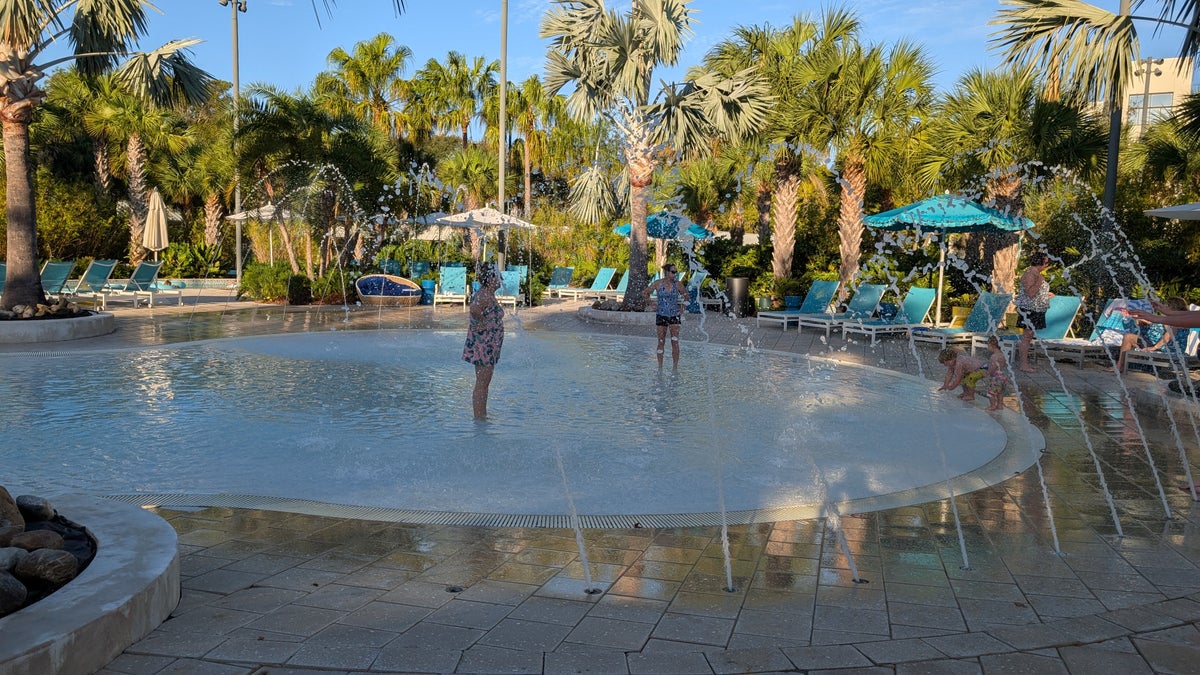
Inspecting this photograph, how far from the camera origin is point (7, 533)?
12.8 ft

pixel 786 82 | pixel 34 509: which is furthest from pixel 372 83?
pixel 34 509

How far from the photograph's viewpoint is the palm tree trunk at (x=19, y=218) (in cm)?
1421

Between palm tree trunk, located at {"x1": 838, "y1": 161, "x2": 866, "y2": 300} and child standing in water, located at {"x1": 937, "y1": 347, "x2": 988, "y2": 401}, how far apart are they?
921 cm

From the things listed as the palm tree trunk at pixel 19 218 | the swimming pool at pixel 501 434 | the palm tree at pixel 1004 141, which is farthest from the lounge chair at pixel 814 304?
the palm tree trunk at pixel 19 218

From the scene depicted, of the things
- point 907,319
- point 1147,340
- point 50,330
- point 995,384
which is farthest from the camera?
point 907,319

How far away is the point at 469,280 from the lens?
23484 millimetres

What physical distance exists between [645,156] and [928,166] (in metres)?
5.77

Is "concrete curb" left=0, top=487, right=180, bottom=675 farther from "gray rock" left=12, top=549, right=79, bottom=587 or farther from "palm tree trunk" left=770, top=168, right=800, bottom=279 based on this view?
"palm tree trunk" left=770, top=168, right=800, bottom=279

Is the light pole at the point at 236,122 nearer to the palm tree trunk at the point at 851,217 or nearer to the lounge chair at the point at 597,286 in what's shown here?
the lounge chair at the point at 597,286

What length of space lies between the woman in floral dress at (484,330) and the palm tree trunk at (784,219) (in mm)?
13808

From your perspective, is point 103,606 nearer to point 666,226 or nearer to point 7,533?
point 7,533

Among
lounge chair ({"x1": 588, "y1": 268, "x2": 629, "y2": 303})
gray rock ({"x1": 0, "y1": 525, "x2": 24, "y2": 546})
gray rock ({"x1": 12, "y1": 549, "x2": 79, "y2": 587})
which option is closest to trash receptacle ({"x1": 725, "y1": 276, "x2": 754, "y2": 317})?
lounge chair ({"x1": 588, "y1": 268, "x2": 629, "y2": 303})

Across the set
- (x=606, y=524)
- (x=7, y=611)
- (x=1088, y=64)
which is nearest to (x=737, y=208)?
(x=1088, y=64)

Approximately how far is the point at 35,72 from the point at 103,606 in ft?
46.1
